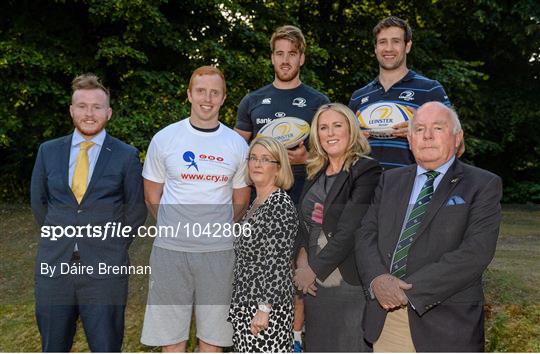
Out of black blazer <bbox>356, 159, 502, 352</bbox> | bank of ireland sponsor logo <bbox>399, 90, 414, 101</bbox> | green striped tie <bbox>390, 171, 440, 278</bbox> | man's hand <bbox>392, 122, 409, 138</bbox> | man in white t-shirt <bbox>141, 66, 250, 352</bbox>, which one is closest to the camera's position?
black blazer <bbox>356, 159, 502, 352</bbox>

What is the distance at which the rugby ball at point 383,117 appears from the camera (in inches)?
184

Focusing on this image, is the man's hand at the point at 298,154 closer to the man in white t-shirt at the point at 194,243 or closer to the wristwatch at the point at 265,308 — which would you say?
the man in white t-shirt at the point at 194,243

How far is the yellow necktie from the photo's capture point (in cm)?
406

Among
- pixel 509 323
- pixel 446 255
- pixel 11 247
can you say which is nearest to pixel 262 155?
pixel 446 255

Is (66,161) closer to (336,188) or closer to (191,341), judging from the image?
(336,188)

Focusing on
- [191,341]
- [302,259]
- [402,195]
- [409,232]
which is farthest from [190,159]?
[191,341]

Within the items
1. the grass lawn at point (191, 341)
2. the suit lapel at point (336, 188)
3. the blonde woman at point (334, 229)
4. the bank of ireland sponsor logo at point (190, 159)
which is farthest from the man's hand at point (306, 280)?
the grass lawn at point (191, 341)

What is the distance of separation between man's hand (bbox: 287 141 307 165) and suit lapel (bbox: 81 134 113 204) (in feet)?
4.64

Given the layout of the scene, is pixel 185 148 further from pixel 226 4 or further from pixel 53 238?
pixel 226 4

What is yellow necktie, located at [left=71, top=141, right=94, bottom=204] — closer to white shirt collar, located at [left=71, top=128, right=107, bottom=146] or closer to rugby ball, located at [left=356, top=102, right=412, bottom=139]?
white shirt collar, located at [left=71, top=128, right=107, bottom=146]

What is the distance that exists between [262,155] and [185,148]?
542 millimetres

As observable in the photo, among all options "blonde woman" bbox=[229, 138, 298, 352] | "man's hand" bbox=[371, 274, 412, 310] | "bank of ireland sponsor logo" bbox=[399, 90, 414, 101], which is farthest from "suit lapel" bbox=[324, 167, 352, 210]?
"bank of ireland sponsor logo" bbox=[399, 90, 414, 101]

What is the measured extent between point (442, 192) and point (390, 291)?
2.14ft

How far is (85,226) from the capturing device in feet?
13.1
